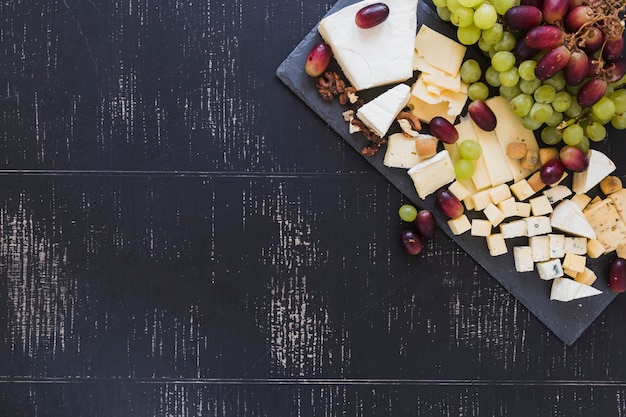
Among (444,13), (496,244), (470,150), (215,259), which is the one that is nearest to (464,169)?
(470,150)

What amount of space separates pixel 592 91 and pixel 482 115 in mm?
150

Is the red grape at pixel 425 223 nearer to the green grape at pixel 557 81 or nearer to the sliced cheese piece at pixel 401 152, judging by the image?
the sliced cheese piece at pixel 401 152

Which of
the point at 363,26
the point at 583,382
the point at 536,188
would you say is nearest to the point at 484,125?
the point at 536,188

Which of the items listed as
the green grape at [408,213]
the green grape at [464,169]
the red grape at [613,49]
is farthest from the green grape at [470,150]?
the red grape at [613,49]

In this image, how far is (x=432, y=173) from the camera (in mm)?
951

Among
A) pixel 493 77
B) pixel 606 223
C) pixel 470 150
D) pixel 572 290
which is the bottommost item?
pixel 572 290

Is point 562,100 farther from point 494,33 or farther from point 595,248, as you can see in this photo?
point 595,248

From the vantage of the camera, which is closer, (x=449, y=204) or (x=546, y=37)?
(x=546, y=37)

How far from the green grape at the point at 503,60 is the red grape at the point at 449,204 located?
195 millimetres

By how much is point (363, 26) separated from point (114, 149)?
0.42 metres

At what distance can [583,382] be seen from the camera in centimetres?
101

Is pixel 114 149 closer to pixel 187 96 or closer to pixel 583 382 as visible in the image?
pixel 187 96

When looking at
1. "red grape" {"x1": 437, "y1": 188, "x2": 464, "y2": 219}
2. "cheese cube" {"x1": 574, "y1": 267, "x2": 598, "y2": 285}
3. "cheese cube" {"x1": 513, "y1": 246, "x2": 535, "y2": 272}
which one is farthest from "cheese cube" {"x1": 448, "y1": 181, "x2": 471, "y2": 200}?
"cheese cube" {"x1": 574, "y1": 267, "x2": 598, "y2": 285}

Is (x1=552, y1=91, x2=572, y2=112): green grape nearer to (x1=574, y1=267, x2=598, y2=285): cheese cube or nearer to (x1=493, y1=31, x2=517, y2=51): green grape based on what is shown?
(x1=493, y1=31, x2=517, y2=51): green grape
